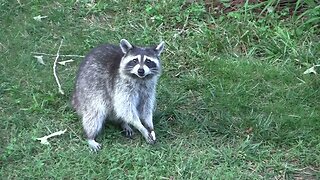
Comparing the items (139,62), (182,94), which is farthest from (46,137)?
(182,94)

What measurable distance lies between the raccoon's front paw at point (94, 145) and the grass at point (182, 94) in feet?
0.16

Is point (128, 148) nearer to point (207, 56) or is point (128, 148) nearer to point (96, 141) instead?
point (96, 141)

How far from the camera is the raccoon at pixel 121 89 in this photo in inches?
189

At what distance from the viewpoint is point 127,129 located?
4.97 meters

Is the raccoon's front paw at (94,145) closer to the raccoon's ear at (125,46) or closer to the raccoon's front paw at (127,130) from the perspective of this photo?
the raccoon's front paw at (127,130)

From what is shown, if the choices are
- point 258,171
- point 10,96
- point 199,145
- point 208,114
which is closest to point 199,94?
point 208,114

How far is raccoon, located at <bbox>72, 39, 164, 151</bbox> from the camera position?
4.79 m

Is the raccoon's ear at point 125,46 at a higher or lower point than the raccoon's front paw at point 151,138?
higher

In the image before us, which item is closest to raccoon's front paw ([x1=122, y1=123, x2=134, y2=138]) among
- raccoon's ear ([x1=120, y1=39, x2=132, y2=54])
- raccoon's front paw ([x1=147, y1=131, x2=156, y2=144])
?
raccoon's front paw ([x1=147, y1=131, x2=156, y2=144])

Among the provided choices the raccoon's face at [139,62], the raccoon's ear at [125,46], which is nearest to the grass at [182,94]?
the raccoon's face at [139,62]

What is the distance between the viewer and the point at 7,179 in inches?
176

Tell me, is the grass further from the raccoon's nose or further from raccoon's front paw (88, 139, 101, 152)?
the raccoon's nose

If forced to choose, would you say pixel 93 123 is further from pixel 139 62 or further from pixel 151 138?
pixel 139 62

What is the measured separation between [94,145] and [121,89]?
0.43 meters
